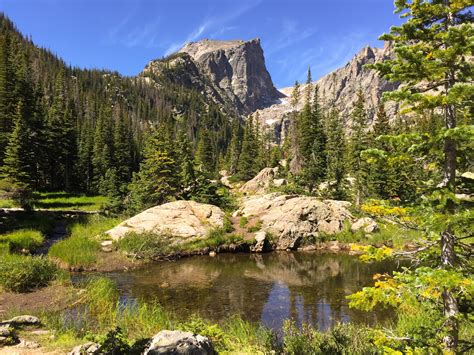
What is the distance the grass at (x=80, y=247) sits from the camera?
23.2 meters

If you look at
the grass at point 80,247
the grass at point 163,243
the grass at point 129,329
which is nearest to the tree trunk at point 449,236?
the grass at point 129,329

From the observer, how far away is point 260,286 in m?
21.2

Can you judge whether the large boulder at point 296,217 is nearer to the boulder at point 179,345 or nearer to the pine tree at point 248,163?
the boulder at point 179,345

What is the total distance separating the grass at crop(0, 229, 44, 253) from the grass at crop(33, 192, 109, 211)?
16.5 meters

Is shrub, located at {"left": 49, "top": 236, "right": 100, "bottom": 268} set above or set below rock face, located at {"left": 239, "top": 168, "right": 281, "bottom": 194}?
below

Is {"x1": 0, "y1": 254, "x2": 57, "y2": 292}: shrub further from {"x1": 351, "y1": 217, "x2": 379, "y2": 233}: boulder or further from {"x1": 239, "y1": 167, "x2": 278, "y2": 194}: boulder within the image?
{"x1": 239, "y1": 167, "x2": 278, "y2": 194}: boulder

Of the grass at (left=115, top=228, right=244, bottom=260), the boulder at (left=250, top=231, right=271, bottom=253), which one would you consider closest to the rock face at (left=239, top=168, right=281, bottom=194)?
the boulder at (left=250, top=231, right=271, bottom=253)

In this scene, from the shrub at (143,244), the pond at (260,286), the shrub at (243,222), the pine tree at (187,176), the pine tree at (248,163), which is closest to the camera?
the pond at (260,286)

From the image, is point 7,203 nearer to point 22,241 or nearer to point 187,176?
point 22,241

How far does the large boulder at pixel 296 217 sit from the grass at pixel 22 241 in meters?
19.2

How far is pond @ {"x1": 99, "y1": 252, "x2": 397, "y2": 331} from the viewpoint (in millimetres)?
16113

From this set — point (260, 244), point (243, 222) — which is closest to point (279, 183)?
point (243, 222)

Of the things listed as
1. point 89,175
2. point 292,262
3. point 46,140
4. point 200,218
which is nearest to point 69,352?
point 292,262

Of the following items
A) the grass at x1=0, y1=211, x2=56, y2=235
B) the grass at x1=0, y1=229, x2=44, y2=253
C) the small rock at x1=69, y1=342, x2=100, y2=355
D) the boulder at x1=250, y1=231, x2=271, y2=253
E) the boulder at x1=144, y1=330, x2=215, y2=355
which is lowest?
the boulder at x1=250, y1=231, x2=271, y2=253
